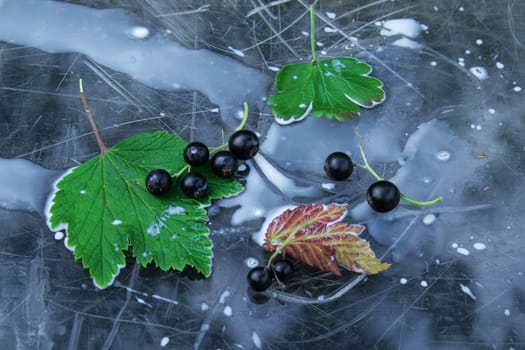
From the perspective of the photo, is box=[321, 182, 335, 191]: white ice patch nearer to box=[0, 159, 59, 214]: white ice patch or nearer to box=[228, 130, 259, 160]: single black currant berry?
box=[228, 130, 259, 160]: single black currant berry

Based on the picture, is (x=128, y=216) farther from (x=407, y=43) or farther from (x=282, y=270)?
(x=407, y=43)

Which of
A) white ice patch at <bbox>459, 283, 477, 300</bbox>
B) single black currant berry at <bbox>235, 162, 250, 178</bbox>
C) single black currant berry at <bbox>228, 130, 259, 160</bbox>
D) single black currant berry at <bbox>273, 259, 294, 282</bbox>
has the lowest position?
white ice patch at <bbox>459, 283, 477, 300</bbox>

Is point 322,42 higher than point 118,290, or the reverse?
point 322,42

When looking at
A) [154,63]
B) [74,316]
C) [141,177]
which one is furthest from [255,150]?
[74,316]

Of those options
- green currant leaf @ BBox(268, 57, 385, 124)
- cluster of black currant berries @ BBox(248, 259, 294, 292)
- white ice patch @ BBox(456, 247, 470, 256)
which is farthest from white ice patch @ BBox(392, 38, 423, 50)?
cluster of black currant berries @ BBox(248, 259, 294, 292)

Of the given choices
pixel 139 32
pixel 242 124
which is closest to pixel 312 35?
pixel 242 124

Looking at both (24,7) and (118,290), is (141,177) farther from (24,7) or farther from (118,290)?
(24,7)

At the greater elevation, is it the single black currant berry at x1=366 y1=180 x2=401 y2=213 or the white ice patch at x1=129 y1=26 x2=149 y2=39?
the white ice patch at x1=129 y1=26 x2=149 y2=39

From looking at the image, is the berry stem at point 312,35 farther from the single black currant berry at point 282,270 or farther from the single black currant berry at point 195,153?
the single black currant berry at point 282,270
